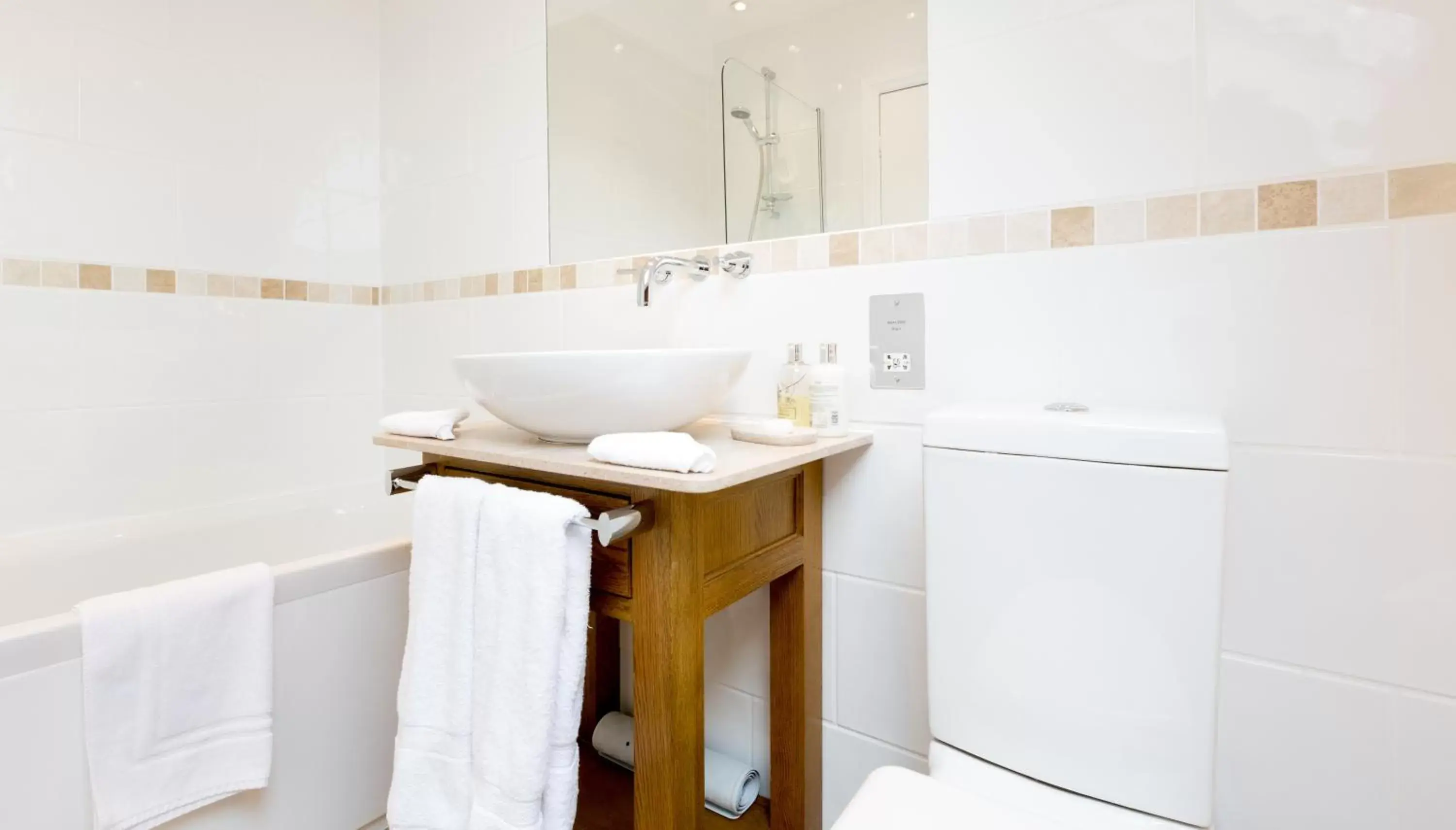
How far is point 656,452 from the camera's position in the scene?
86cm

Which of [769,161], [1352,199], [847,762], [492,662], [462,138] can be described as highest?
[462,138]

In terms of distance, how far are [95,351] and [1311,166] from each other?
2.38 m

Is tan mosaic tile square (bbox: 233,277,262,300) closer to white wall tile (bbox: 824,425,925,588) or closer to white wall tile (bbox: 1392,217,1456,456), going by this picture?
white wall tile (bbox: 824,425,925,588)

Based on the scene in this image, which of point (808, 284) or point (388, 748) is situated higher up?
point (808, 284)

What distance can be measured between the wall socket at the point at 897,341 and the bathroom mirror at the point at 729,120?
16cm

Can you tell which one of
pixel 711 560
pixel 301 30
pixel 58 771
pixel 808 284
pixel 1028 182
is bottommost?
pixel 58 771

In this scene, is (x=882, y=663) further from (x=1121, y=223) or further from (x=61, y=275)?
(x=61, y=275)

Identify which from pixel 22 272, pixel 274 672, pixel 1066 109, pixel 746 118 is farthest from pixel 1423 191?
pixel 22 272

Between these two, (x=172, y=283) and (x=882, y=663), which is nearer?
(x=882, y=663)

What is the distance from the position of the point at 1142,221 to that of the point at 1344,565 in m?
0.53

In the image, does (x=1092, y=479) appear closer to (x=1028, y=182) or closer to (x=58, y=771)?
(x=1028, y=182)

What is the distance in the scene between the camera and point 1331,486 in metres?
0.88

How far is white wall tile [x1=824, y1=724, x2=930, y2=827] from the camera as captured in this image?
124cm

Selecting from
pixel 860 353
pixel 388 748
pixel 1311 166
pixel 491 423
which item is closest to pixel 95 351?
pixel 491 423
